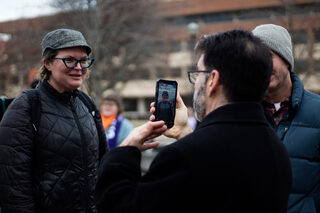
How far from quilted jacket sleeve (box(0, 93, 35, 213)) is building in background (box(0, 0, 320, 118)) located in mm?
1676

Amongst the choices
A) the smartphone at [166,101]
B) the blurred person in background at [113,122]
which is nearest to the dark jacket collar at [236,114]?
the smartphone at [166,101]

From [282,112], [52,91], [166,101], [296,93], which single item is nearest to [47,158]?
[52,91]

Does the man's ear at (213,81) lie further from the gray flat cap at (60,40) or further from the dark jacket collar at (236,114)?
the gray flat cap at (60,40)

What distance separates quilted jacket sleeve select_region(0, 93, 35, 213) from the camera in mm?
2176

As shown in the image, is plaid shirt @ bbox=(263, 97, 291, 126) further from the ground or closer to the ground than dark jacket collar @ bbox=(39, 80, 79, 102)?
closer to the ground

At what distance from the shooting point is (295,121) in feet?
7.61

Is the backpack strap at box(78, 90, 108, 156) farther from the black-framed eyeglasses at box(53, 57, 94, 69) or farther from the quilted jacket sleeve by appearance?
the quilted jacket sleeve

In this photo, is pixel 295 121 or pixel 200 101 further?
pixel 295 121

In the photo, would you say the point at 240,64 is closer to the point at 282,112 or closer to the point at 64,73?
the point at 282,112

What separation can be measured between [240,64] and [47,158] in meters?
1.58

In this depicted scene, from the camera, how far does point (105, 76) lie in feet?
64.4

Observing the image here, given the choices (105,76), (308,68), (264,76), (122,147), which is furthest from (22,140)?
(105,76)

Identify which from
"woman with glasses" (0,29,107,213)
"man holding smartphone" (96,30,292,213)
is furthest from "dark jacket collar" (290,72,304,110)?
"woman with glasses" (0,29,107,213)

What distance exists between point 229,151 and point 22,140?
1.53 m
